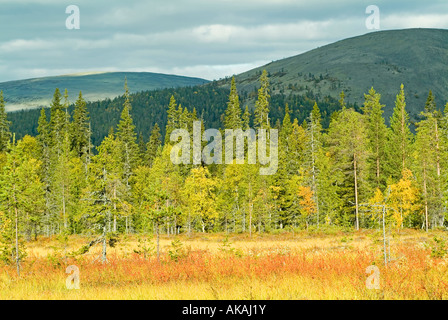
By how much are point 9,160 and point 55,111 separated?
73.7 meters

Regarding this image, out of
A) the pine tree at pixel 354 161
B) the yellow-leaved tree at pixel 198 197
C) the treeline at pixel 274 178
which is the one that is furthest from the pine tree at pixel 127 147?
the pine tree at pixel 354 161

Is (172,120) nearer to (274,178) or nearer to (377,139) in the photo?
(274,178)

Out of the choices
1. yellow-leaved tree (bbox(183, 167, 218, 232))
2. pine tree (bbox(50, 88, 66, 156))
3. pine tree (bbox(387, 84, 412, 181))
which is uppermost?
pine tree (bbox(50, 88, 66, 156))

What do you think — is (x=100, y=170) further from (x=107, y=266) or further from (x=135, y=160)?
(x=135, y=160)

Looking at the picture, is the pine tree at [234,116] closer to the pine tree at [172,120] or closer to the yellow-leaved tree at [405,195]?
the pine tree at [172,120]

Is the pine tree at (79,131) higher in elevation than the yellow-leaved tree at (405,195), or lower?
higher

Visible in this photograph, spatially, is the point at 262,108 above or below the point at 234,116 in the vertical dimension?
above

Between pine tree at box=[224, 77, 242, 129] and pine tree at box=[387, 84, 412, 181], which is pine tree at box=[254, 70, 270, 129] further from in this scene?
pine tree at box=[387, 84, 412, 181]

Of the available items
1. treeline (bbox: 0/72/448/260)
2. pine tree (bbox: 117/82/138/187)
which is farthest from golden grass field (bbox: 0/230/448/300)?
pine tree (bbox: 117/82/138/187)

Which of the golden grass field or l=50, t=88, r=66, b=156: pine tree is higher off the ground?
l=50, t=88, r=66, b=156: pine tree

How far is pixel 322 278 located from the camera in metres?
13.1

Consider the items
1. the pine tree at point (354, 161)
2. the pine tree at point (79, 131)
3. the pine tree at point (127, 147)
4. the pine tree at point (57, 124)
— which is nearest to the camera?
the pine tree at point (354, 161)

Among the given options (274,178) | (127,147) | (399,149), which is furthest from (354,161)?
(127,147)
